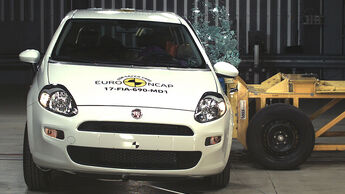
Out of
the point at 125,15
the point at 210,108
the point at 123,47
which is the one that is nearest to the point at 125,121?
the point at 210,108

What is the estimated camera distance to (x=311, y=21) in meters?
23.5

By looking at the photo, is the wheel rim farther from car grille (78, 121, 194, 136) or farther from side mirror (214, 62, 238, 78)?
car grille (78, 121, 194, 136)

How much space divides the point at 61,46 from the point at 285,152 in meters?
2.55

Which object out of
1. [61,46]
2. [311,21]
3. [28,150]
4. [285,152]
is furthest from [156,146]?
[311,21]

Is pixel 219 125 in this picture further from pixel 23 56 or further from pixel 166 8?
pixel 166 8

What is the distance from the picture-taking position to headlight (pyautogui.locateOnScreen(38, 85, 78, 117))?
6320mm

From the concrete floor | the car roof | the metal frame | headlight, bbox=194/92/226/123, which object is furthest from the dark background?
headlight, bbox=194/92/226/123

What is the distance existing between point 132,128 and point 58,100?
0.65m

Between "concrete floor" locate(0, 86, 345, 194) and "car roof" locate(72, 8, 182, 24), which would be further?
"car roof" locate(72, 8, 182, 24)

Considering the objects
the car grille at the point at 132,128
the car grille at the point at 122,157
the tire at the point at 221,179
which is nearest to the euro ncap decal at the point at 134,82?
the car grille at the point at 132,128

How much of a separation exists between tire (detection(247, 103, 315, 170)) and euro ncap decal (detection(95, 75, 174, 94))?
73.7 inches

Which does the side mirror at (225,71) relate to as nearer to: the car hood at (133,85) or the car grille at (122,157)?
the car hood at (133,85)

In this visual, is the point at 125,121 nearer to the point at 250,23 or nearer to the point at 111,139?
the point at 111,139

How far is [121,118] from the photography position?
6215 millimetres
